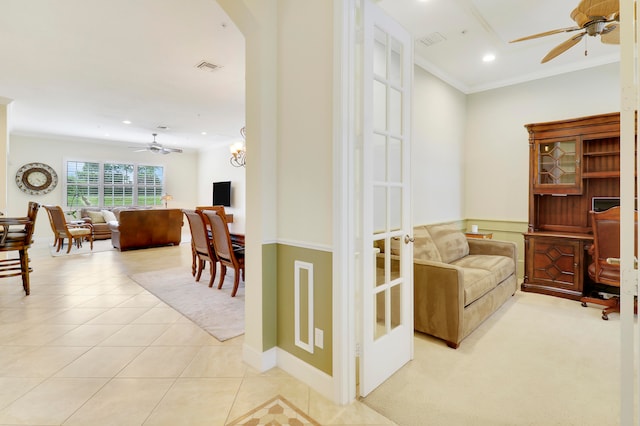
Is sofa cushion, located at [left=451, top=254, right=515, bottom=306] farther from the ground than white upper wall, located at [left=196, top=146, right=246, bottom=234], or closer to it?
closer to it

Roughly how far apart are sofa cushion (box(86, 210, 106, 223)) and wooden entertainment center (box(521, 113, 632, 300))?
952cm

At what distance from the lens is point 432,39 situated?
3506 millimetres

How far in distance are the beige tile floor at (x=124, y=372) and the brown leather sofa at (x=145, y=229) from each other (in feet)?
10.7

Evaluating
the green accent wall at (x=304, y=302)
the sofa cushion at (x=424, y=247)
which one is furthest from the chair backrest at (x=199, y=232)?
the sofa cushion at (x=424, y=247)

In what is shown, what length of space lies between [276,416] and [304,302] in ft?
2.09

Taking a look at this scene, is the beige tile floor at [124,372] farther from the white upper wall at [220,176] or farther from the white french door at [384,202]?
the white upper wall at [220,176]

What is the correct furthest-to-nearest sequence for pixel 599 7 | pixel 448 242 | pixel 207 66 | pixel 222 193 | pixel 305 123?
pixel 222 193
pixel 207 66
pixel 448 242
pixel 599 7
pixel 305 123

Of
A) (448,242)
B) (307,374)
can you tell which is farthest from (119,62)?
(448,242)

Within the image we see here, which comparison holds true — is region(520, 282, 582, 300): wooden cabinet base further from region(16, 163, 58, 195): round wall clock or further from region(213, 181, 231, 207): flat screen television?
region(16, 163, 58, 195): round wall clock

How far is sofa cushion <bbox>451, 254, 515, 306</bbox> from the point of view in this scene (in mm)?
2699

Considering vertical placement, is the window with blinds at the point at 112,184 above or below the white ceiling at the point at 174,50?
below

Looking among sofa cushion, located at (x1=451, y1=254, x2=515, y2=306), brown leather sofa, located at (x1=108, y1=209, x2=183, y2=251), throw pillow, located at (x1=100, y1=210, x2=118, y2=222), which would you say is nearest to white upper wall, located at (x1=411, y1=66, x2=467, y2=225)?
sofa cushion, located at (x1=451, y1=254, x2=515, y2=306)

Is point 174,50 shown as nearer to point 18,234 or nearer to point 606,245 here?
point 18,234

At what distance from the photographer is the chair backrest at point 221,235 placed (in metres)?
3.70
